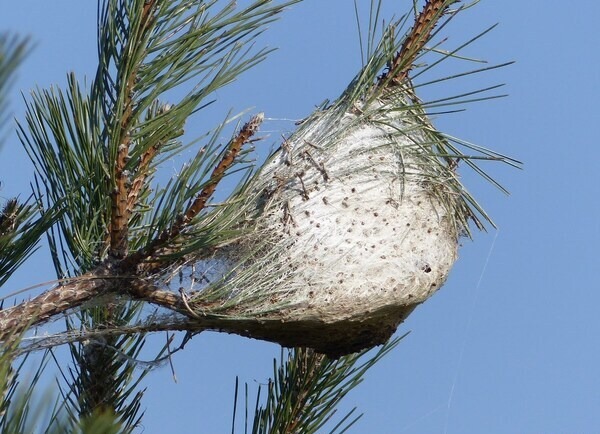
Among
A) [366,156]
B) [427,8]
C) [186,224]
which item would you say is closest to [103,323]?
[186,224]

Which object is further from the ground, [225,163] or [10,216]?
[225,163]

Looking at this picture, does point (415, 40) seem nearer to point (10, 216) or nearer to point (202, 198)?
point (202, 198)

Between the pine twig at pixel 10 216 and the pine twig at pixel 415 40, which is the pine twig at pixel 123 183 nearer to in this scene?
the pine twig at pixel 10 216

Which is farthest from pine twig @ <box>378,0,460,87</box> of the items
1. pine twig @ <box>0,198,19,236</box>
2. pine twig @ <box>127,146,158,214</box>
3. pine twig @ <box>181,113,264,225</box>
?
pine twig @ <box>0,198,19,236</box>

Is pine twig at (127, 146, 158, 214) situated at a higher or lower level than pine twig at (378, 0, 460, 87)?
lower

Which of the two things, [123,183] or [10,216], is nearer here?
[123,183]

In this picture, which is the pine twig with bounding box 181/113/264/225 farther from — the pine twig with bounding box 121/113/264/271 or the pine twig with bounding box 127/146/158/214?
the pine twig with bounding box 127/146/158/214

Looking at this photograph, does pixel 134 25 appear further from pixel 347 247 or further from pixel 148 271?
pixel 347 247

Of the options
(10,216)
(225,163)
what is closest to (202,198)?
(225,163)
